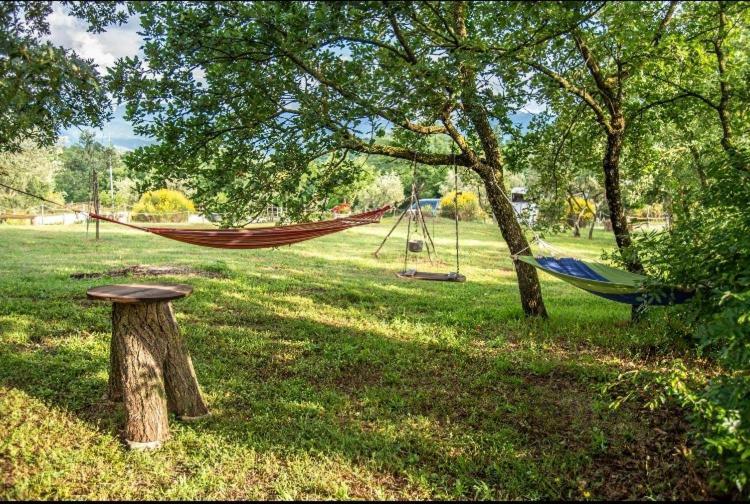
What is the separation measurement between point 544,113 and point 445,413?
3.26 metres

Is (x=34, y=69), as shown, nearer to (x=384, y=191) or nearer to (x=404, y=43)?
(x=404, y=43)

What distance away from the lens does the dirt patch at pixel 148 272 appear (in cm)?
667

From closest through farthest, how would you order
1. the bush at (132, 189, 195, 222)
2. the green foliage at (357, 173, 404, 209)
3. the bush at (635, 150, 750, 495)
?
the bush at (635, 150, 750, 495) < the bush at (132, 189, 195, 222) < the green foliage at (357, 173, 404, 209)

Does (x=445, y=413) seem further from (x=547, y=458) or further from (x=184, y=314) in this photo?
(x=184, y=314)

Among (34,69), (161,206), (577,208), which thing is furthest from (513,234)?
(161,206)

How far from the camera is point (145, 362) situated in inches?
101

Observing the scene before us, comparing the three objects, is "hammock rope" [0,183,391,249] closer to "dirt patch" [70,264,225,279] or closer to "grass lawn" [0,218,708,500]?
"grass lawn" [0,218,708,500]

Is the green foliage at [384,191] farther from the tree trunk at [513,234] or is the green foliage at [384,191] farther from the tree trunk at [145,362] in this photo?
the tree trunk at [145,362]

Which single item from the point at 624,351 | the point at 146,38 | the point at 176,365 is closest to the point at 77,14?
the point at 146,38

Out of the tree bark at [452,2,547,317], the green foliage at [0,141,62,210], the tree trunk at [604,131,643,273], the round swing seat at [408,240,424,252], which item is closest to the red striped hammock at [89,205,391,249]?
the tree bark at [452,2,547,317]

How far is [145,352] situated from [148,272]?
15.5 feet

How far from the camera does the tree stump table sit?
2.51m

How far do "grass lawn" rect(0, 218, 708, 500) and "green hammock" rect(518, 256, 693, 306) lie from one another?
555mm

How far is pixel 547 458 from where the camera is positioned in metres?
2.43
